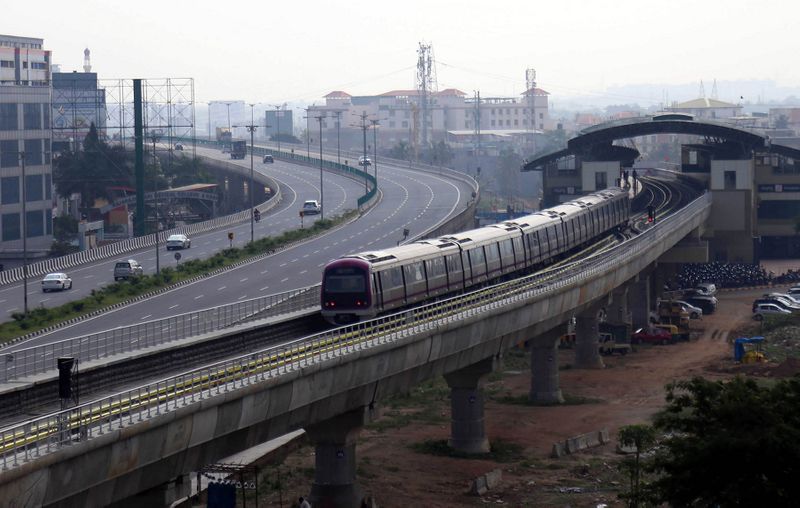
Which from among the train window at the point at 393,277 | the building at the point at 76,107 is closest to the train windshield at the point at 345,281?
the train window at the point at 393,277

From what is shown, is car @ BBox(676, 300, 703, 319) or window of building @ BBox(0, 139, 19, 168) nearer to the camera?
car @ BBox(676, 300, 703, 319)

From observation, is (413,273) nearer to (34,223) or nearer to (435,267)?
(435,267)

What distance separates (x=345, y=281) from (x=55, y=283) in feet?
118

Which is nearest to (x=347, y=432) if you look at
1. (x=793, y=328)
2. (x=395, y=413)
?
(x=395, y=413)

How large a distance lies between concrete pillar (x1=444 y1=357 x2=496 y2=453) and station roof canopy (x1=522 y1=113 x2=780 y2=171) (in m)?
64.2

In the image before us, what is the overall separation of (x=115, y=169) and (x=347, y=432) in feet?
360

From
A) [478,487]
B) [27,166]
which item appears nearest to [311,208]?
[27,166]

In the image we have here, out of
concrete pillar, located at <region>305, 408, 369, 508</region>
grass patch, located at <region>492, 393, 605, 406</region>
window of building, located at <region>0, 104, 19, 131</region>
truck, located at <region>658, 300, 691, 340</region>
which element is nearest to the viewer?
concrete pillar, located at <region>305, 408, 369, 508</region>

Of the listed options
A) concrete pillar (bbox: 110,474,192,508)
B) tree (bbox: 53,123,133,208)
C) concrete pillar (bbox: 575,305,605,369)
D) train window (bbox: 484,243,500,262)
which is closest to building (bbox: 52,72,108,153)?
tree (bbox: 53,123,133,208)

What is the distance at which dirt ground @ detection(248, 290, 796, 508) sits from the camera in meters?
50.6

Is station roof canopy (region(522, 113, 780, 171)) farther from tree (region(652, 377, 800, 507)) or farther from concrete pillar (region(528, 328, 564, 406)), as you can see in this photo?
tree (region(652, 377, 800, 507))

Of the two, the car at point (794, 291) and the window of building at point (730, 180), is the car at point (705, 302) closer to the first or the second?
the car at point (794, 291)

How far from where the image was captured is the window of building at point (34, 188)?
127 meters

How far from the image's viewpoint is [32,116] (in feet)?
422
